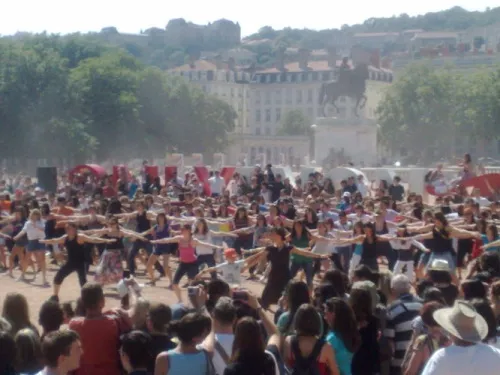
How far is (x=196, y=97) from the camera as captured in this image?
336 feet

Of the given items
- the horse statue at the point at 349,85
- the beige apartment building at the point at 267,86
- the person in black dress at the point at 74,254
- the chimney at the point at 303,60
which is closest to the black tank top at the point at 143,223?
the person in black dress at the point at 74,254

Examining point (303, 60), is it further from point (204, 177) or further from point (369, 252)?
point (369, 252)

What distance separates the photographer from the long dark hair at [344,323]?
8.12m

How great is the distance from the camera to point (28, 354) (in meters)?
7.82

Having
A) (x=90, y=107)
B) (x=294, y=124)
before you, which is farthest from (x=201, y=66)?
(x=90, y=107)

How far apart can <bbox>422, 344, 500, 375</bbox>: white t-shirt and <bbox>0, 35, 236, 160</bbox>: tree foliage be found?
68.5 metres

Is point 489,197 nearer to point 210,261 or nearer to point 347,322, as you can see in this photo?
point 210,261

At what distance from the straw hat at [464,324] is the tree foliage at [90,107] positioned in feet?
224

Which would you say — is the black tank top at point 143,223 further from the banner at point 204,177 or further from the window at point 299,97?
the window at point 299,97

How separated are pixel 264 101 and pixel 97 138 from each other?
70.2 metres

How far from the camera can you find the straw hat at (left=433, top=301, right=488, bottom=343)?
6668 mm

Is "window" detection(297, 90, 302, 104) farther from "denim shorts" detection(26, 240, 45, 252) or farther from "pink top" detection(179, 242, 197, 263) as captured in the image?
"pink top" detection(179, 242, 197, 263)

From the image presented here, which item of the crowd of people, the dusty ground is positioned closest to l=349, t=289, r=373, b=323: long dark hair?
the crowd of people

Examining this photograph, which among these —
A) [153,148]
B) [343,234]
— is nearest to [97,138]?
[153,148]
